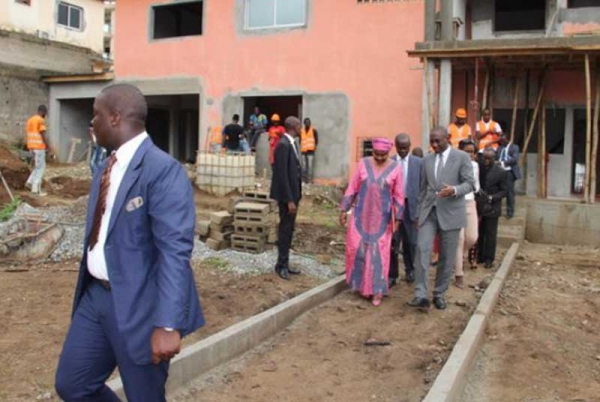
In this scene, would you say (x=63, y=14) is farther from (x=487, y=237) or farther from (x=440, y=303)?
(x=440, y=303)

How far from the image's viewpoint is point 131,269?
2.66 m

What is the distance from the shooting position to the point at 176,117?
24.0 meters

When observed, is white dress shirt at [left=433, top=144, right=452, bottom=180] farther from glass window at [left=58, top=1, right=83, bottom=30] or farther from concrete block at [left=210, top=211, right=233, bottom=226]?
glass window at [left=58, top=1, right=83, bottom=30]

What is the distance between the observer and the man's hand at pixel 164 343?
259cm

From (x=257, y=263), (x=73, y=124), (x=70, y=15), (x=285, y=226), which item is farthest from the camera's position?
(x=70, y=15)

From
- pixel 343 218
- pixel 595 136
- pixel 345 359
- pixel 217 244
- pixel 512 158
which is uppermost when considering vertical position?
pixel 595 136

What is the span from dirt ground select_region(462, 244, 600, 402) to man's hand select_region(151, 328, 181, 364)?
2.67m

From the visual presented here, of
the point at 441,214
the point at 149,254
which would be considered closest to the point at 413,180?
the point at 441,214

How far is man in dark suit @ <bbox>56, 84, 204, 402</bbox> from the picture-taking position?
263cm

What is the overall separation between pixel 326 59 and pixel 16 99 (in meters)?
10.8

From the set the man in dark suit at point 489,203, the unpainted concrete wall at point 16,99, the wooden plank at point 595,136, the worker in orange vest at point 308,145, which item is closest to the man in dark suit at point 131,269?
the man in dark suit at point 489,203

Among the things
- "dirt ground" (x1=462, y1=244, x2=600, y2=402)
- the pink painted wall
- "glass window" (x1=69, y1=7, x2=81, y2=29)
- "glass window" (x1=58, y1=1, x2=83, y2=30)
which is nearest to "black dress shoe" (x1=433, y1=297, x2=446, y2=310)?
"dirt ground" (x1=462, y1=244, x2=600, y2=402)

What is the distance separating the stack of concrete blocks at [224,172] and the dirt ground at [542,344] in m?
7.33

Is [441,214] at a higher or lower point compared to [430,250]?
higher
